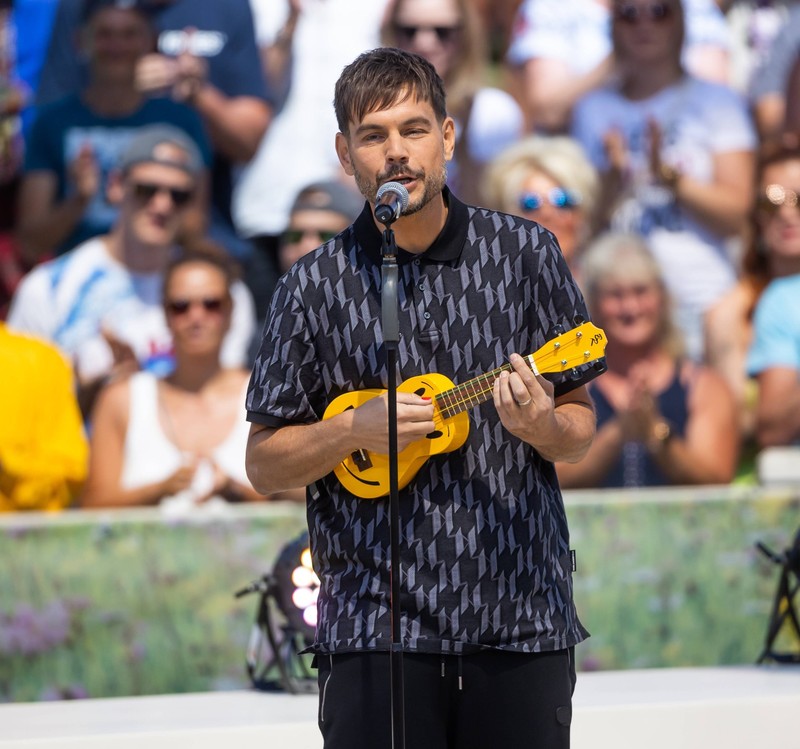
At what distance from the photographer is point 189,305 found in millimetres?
6133

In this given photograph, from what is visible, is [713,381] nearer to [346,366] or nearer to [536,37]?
[536,37]

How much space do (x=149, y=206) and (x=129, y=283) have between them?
1.23 feet

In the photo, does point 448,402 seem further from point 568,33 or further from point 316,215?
point 568,33

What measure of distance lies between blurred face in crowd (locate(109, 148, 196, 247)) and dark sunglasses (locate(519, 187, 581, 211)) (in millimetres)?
1609

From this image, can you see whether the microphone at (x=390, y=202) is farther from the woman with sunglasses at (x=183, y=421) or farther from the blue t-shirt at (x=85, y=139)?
the blue t-shirt at (x=85, y=139)

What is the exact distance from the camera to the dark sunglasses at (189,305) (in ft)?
20.1

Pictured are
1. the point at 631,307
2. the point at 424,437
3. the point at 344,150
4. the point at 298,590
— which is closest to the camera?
the point at 424,437

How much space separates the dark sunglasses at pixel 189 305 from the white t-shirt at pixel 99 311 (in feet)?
A: 0.20

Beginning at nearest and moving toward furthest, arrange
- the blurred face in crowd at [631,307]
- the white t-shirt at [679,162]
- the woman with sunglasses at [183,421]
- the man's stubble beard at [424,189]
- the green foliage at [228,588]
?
1. the man's stubble beard at [424,189]
2. the green foliage at [228,588]
3. the woman with sunglasses at [183,421]
4. the blurred face in crowd at [631,307]
5. the white t-shirt at [679,162]

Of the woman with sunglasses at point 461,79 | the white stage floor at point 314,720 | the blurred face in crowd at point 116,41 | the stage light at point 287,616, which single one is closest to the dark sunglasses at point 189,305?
the blurred face in crowd at point 116,41

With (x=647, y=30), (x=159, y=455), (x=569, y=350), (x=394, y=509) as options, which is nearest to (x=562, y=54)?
(x=647, y=30)

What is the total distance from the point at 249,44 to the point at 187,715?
142 inches

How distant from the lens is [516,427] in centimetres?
218

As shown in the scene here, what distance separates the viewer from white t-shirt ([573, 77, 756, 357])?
667cm
